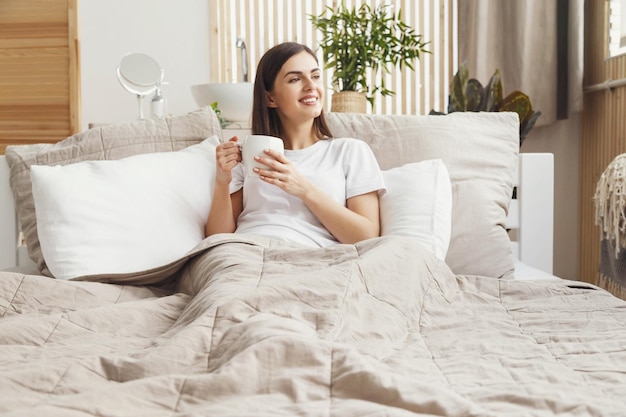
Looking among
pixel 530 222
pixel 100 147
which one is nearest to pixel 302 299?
pixel 100 147

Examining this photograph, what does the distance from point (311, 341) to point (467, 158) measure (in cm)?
128

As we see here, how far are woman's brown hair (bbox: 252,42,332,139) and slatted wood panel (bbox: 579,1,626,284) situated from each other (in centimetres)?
183

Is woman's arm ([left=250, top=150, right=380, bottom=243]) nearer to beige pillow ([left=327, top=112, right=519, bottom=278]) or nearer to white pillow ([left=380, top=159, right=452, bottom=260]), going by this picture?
white pillow ([left=380, top=159, right=452, bottom=260])

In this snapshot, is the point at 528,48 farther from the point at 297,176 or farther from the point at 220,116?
the point at 297,176

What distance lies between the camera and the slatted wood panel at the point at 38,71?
355 cm

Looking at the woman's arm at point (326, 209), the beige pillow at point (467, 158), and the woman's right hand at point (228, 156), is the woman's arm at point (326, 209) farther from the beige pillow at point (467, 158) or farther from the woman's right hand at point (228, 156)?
the beige pillow at point (467, 158)

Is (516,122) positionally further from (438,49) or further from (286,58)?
(438,49)

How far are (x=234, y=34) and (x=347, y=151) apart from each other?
237 centimetres

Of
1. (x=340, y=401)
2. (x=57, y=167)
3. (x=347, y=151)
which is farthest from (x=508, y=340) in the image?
(x=57, y=167)

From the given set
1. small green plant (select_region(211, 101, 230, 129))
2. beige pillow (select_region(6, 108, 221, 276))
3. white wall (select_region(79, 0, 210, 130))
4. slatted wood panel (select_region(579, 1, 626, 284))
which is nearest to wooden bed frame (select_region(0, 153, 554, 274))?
beige pillow (select_region(6, 108, 221, 276))

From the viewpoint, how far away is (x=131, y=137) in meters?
2.05

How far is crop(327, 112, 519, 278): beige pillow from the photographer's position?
1927 millimetres

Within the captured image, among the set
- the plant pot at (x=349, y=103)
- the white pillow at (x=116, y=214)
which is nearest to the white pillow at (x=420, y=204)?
the white pillow at (x=116, y=214)

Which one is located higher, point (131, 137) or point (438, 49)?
point (438, 49)
